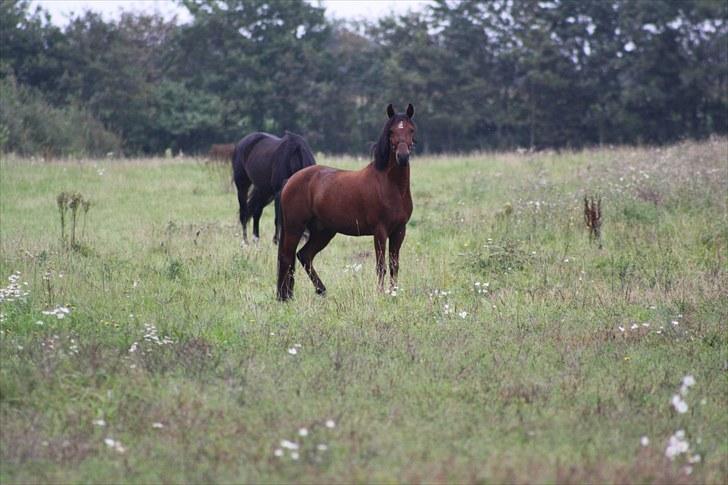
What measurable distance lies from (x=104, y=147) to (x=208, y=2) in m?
14.2

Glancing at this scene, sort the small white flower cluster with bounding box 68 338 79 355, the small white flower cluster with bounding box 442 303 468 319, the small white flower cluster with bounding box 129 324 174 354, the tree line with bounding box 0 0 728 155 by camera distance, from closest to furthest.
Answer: the small white flower cluster with bounding box 68 338 79 355, the small white flower cluster with bounding box 129 324 174 354, the small white flower cluster with bounding box 442 303 468 319, the tree line with bounding box 0 0 728 155

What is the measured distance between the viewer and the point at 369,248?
1323 centimetres

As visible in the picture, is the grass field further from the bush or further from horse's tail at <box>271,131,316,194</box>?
the bush

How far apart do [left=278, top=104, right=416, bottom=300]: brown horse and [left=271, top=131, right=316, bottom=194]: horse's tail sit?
4.31 metres

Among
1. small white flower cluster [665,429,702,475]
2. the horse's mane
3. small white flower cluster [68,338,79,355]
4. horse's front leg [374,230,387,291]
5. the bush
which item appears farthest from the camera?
the bush

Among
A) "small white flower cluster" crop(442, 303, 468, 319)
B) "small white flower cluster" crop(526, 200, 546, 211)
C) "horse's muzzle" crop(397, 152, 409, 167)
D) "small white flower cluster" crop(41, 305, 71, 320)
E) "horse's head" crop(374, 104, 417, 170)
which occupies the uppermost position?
"horse's head" crop(374, 104, 417, 170)

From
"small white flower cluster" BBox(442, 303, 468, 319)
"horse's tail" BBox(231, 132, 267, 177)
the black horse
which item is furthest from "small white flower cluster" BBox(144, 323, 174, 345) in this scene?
"horse's tail" BBox(231, 132, 267, 177)

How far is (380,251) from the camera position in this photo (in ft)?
30.9

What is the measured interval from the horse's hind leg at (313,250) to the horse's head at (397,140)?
3.18 feet

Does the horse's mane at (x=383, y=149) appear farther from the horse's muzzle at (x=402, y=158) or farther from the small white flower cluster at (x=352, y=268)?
the small white flower cluster at (x=352, y=268)

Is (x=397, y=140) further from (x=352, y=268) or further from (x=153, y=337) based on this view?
(x=153, y=337)

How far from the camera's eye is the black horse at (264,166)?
45.5 feet

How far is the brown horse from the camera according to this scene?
30.5 feet

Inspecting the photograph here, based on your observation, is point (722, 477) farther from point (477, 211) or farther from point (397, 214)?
point (477, 211)
